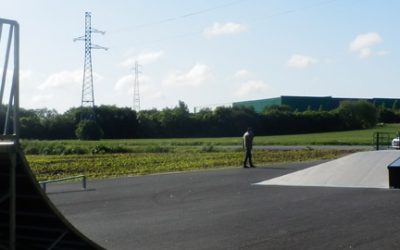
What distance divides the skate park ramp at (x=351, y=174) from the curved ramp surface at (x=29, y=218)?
488 inches

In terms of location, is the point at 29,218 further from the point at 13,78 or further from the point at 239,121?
the point at 239,121

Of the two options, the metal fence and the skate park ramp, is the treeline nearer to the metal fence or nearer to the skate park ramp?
the metal fence

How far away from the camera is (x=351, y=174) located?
19.8m

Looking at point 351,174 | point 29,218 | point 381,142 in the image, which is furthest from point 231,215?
point 381,142

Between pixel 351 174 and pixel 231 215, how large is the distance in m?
7.43

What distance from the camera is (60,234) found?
7617 millimetres

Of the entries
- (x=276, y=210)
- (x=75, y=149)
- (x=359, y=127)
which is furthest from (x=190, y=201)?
(x=359, y=127)

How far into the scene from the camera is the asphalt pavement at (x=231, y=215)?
10.4m

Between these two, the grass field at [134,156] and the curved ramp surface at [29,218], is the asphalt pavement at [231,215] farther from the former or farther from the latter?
the grass field at [134,156]

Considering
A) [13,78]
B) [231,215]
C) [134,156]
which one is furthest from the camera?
[134,156]

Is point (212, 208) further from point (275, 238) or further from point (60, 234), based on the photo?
point (60, 234)

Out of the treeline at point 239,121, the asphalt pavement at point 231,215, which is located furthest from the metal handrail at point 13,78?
the treeline at point 239,121

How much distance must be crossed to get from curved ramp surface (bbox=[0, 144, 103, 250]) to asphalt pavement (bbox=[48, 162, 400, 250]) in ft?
8.16

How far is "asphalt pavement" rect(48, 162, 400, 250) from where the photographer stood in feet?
34.2
